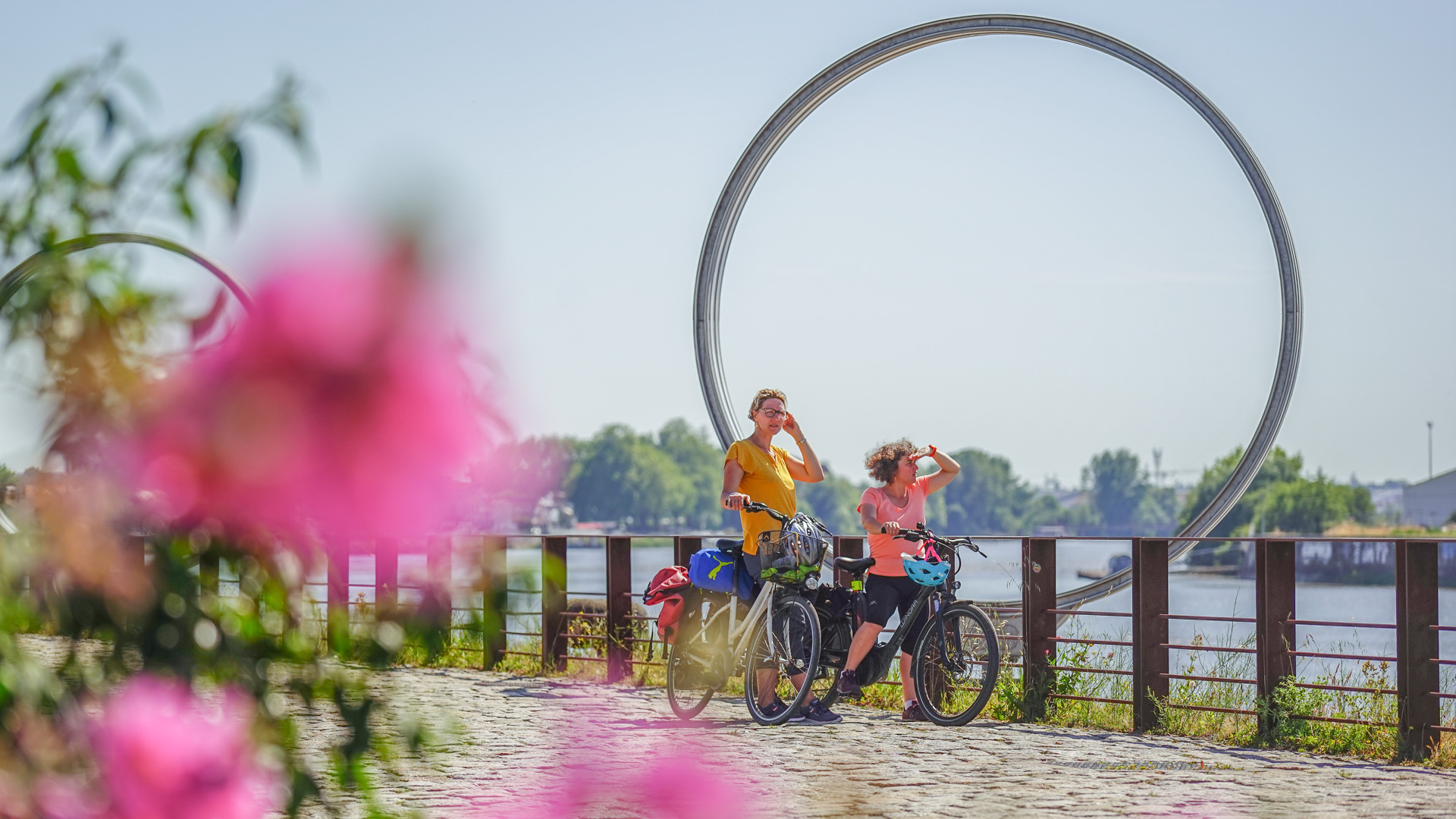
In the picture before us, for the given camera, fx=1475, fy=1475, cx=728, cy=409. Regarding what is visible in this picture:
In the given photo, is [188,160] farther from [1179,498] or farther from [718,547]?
[1179,498]

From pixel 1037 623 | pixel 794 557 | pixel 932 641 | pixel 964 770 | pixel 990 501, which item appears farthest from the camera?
pixel 990 501

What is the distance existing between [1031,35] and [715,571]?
500cm

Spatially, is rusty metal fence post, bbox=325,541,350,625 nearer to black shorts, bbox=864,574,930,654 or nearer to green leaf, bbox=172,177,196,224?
green leaf, bbox=172,177,196,224

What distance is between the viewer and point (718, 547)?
825 cm

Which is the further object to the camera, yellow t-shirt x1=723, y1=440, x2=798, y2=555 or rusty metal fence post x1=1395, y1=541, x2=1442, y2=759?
yellow t-shirt x1=723, y1=440, x2=798, y2=555

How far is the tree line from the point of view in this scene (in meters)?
0.98

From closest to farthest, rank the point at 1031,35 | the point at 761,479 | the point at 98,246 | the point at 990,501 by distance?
the point at 98,246, the point at 761,479, the point at 1031,35, the point at 990,501

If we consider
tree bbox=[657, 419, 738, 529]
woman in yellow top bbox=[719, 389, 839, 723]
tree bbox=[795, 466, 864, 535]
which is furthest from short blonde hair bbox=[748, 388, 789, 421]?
tree bbox=[795, 466, 864, 535]

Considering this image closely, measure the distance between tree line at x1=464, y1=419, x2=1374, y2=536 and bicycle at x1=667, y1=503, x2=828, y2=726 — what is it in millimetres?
912

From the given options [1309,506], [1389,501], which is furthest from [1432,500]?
[1389,501]

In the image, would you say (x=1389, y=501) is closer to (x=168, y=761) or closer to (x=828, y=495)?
(x=828, y=495)

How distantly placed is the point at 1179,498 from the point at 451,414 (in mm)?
200673

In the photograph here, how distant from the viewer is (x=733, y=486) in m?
8.22

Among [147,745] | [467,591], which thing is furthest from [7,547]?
[467,591]
